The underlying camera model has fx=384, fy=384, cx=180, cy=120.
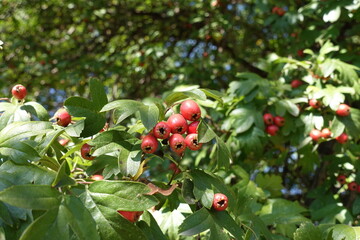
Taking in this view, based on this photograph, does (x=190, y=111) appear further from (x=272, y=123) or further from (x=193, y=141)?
(x=272, y=123)

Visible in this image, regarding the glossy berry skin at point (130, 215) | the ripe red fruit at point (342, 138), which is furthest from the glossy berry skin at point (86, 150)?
the ripe red fruit at point (342, 138)

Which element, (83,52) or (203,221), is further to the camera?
(83,52)

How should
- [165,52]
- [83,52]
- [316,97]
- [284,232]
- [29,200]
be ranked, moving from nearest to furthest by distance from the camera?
[29,200] → [284,232] → [316,97] → [165,52] → [83,52]

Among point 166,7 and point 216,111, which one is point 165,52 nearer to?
point 166,7

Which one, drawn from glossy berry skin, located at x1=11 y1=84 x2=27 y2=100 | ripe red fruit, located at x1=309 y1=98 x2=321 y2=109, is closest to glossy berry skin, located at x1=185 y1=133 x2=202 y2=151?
glossy berry skin, located at x1=11 y1=84 x2=27 y2=100

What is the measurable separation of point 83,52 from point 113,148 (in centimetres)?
413

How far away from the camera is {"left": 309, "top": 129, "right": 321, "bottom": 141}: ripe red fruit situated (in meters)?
2.76

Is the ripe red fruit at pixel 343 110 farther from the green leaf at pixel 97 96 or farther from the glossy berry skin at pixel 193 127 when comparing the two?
the green leaf at pixel 97 96

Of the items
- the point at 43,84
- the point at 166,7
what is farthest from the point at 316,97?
the point at 43,84

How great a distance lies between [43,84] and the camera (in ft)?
17.4

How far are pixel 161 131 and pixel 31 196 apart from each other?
0.49 metres

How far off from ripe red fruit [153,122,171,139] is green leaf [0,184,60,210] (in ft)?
1.32

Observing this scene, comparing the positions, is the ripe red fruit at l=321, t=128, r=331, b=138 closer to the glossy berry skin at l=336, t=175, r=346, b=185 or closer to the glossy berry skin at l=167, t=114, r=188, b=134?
the glossy berry skin at l=336, t=175, r=346, b=185

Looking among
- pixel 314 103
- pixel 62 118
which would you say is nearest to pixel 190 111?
pixel 62 118
